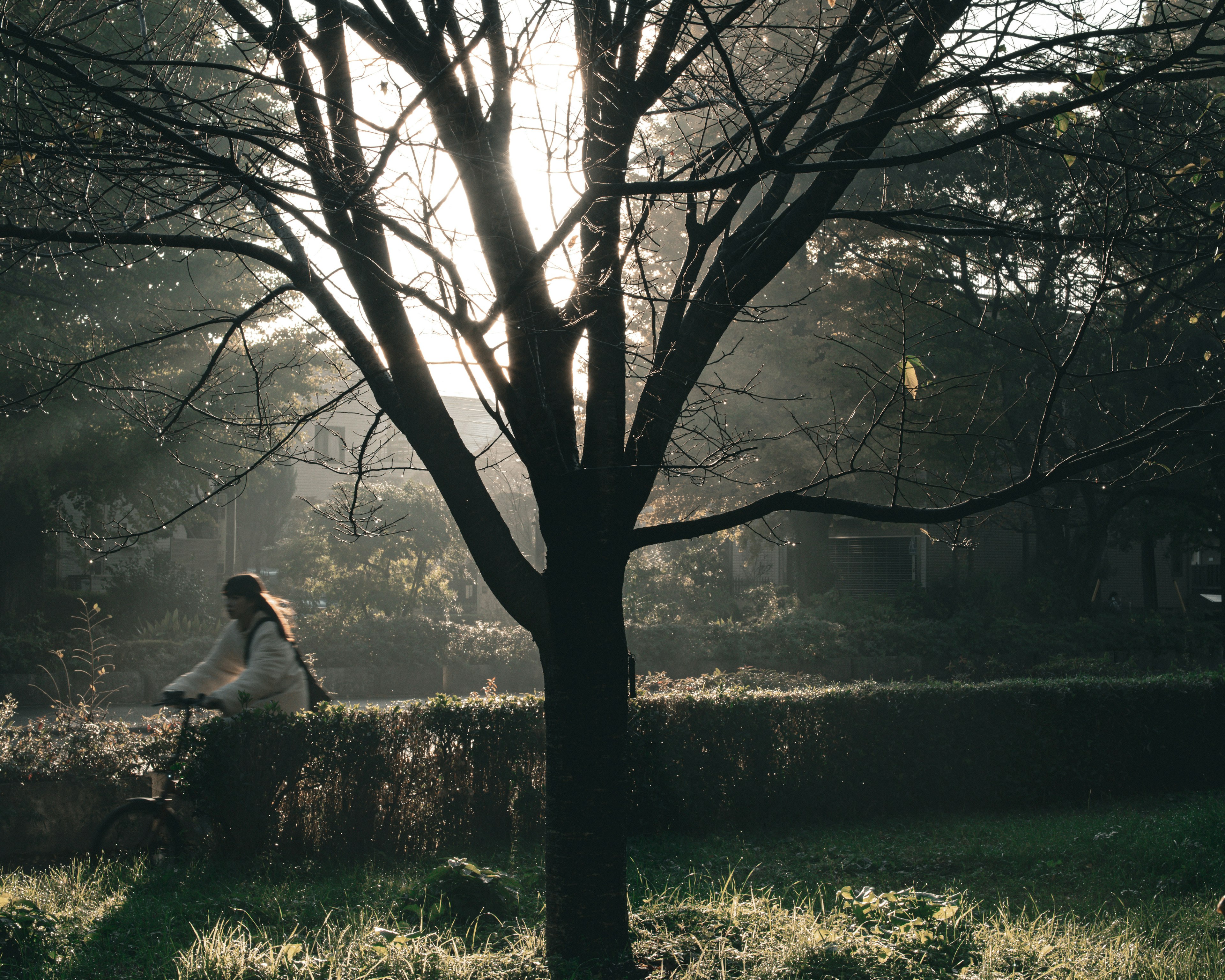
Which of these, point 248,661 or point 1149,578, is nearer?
point 248,661

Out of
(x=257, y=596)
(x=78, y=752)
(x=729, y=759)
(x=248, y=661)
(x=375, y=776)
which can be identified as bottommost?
(x=729, y=759)

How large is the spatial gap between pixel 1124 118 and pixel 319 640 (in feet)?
54.2

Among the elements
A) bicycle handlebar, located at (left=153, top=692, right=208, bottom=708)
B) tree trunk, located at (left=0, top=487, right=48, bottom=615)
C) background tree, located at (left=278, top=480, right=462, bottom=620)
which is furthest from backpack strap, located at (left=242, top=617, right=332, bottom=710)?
tree trunk, located at (left=0, top=487, right=48, bottom=615)

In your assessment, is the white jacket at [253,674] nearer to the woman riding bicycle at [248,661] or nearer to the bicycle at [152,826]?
the woman riding bicycle at [248,661]

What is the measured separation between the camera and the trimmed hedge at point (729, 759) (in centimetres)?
673

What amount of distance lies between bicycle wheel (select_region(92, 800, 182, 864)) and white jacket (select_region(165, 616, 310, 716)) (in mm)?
Result: 748

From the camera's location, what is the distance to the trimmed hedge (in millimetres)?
6730

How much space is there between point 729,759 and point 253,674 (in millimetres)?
3908

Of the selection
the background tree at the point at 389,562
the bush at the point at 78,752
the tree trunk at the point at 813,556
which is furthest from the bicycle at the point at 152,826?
the tree trunk at the point at 813,556

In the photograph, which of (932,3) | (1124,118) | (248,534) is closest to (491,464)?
(932,3)

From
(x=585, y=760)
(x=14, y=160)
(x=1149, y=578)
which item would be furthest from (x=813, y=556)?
(x=14, y=160)

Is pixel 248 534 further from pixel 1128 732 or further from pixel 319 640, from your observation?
pixel 1128 732

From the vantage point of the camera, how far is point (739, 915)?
15.8 ft

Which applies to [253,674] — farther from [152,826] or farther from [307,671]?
[152,826]
